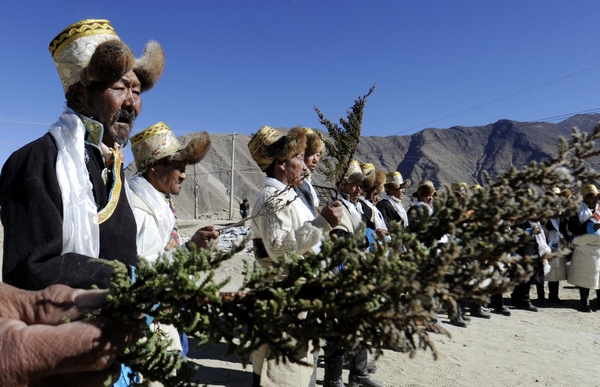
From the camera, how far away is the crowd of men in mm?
1193

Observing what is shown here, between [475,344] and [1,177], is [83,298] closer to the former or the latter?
[1,177]

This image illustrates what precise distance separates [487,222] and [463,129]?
17900cm

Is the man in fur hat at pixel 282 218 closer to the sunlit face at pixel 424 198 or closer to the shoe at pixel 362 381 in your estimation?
the shoe at pixel 362 381

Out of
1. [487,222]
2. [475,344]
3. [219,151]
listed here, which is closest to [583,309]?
[475,344]

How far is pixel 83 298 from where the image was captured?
128 cm

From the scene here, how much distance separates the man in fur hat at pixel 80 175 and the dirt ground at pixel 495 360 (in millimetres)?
3376

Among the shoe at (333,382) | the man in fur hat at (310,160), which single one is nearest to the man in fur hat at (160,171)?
the man in fur hat at (310,160)

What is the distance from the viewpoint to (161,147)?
3.42 meters

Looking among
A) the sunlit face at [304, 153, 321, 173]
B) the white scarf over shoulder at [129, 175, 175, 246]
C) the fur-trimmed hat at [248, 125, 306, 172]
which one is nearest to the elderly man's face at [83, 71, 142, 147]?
the white scarf over shoulder at [129, 175, 175, 246]

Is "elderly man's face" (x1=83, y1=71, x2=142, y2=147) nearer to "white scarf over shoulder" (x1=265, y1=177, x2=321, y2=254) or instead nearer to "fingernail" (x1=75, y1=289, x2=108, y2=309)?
"fingernail" (x1=75, y1=289, x2=108, y2=309)

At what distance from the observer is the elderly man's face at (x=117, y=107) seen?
2098mm

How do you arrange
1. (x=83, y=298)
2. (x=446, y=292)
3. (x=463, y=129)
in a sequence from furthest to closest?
1. (x=463, y=129)
2. (x=83, y=298)
3. (x=446, y=292)

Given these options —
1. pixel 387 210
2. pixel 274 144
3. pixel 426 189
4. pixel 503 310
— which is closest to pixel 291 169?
pixel 274 144

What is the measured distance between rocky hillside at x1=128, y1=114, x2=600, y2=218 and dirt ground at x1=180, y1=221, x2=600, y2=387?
303ft
